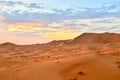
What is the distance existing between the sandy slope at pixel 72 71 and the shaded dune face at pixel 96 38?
2314 cm

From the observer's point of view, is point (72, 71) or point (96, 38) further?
point (96, 38)

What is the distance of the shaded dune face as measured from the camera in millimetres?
38428

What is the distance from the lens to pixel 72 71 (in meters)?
13.3

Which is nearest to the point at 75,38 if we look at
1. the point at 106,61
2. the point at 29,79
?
the point at 106,61

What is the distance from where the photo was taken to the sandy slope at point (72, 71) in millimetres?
12586

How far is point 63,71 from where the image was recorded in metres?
13.5

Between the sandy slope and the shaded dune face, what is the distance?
2314cm

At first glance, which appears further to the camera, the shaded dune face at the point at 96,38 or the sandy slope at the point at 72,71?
the shaded dune face at the point at 96,38

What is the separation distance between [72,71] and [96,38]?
26.9m

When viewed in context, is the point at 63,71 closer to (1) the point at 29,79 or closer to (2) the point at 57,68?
(2) the point at 57,68

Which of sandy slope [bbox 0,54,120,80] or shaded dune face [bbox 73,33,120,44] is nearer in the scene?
sandy slope [bbox 0,54,120,80]

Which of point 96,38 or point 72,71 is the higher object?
point 72,71

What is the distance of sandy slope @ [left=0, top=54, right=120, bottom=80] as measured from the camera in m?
12.6

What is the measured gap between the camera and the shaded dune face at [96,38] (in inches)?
1513
